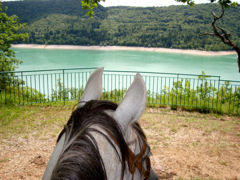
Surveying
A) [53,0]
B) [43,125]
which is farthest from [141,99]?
[53,0]

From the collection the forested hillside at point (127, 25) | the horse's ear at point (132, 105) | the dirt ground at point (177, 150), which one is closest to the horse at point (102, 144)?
the horse's ear at point (132, 105)

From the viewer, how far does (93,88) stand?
1.07m

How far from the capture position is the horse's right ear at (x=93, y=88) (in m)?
1.05

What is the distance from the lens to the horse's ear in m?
0.84

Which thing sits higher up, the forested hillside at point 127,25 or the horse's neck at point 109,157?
the forested hillside at point 127,25

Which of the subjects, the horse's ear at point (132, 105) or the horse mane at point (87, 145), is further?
the horse's ear at point (132, 105)

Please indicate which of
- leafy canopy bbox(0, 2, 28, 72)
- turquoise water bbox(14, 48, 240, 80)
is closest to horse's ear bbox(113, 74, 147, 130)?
leafy canopy bbox(0, 2, 28, 72)

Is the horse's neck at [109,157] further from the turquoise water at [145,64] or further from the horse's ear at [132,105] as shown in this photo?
the turquoise water at [145,64]

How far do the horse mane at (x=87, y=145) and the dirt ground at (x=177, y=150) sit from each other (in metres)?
2.29

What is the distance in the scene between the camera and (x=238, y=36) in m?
38.1

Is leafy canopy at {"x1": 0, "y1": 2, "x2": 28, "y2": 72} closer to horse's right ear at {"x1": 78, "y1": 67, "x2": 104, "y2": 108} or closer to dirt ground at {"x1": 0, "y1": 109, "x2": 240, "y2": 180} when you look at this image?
dirt ground at {"x1": 0, "y1": 109, "x2": 240, "y2": 180}

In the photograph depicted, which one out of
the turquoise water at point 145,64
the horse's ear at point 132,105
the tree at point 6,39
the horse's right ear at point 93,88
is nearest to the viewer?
the horse's ear at point 132,105

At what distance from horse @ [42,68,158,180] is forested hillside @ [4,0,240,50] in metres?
42.8

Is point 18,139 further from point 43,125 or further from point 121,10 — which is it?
point 121,10
